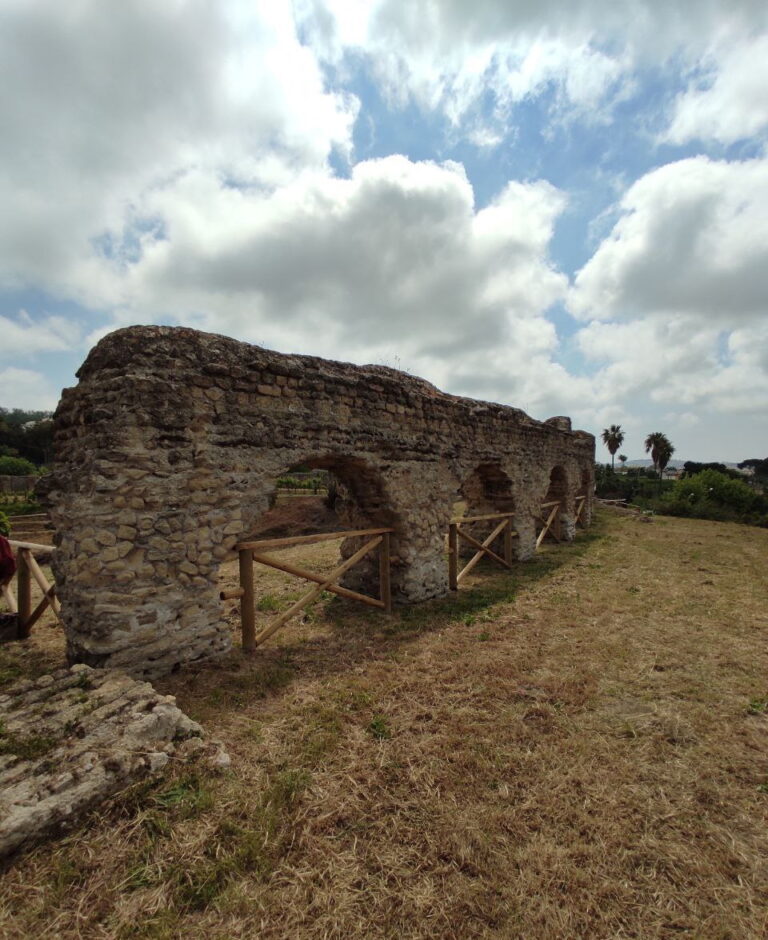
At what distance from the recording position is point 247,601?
545 centimetres

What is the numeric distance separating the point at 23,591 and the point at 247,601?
11.1ft

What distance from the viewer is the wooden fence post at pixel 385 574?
7.22 m

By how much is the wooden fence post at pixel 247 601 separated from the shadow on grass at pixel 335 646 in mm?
171

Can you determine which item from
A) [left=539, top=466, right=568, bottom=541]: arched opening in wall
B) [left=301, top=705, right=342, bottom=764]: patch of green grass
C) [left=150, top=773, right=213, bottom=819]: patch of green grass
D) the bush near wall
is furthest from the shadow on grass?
the bush near wall

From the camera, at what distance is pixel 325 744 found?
3549mm

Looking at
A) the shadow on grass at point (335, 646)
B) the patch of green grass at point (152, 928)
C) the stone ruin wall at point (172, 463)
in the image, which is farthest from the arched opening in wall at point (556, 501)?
the patch of green grass at point (152, 928)

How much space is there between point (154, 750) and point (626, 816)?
3.23m

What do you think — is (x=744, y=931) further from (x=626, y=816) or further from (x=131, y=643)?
(x=131, y=643)

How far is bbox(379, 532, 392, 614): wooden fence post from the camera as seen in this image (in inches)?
284

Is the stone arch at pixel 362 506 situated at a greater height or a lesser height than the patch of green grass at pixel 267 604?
greater

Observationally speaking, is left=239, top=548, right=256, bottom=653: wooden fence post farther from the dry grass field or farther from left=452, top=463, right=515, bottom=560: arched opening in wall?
left=452, top=463, right=515, bottom=560: arched opening in wall

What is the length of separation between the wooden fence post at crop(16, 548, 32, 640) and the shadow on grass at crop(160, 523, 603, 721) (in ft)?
10.5

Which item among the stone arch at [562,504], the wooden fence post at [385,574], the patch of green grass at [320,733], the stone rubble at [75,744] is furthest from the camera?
the stone arch at [562,504]

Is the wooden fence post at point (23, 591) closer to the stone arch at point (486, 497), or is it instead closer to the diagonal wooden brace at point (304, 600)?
the diagonal wooden brace at point (304, 600)
